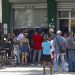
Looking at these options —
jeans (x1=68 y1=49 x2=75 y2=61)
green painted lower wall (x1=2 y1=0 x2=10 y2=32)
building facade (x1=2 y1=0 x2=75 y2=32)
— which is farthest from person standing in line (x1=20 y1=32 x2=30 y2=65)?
green painted lower wall (x1=2 y1=0 x2=10 y2=32)

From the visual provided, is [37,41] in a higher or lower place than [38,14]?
lower

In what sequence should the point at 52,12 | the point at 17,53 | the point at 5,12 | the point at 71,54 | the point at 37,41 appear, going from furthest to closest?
the point at 5,12
the point at 52,12
the point at 37,41
the point at 17,53
the point at 71,54

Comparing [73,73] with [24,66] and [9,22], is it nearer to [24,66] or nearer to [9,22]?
[24,66]

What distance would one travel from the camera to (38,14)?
89.4ft

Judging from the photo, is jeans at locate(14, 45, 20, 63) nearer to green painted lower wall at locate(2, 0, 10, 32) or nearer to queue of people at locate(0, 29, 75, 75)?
queue of people at locate(0, 29, 75, 75)

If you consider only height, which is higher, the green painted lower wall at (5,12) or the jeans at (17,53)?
the green painted lower wall at (5,12)

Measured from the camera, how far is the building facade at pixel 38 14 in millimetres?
26516

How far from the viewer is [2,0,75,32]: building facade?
26516 mm

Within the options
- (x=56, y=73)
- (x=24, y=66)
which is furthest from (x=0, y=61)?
(x=56, y=73)

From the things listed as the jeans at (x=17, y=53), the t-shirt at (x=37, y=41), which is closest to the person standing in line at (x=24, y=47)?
the jeans at (x=17, y=53)

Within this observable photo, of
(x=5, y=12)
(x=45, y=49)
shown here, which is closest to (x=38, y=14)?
(x=5, y=12)

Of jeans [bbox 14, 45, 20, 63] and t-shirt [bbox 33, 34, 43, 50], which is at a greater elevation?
t-shirt [bbox 33, 34, 43, 50]

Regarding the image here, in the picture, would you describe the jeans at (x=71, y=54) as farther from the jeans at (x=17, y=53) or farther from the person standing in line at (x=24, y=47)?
the jeans at (x=17, y=53)

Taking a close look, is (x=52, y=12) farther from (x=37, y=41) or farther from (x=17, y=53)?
(x=17, y=53)
